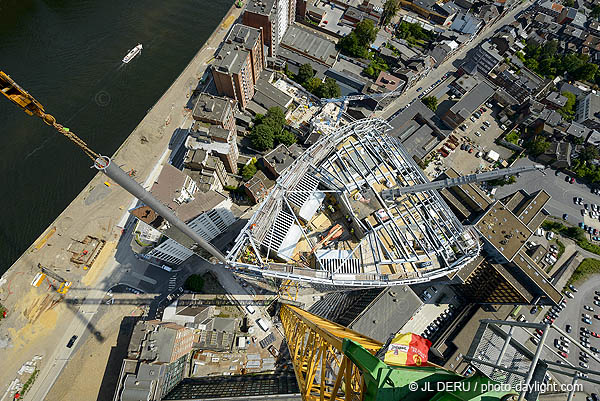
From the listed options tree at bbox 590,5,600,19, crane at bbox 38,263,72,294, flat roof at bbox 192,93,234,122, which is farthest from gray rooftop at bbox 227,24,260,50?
tree at bbox 590,5,600,19

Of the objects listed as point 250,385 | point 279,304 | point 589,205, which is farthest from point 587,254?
point 250,385

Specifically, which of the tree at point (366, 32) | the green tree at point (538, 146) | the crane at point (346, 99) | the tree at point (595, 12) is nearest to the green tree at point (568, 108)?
the green tree at point (538, 146)

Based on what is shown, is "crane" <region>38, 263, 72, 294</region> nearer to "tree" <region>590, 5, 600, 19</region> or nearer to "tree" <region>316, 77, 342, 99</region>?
"tree" <region>316, 77, 342, 99</region>

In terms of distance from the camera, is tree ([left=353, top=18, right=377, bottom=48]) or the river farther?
tree ([left=353, top=18, right=377, bottom=48])

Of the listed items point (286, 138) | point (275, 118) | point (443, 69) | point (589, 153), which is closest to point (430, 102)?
point (443, 69)

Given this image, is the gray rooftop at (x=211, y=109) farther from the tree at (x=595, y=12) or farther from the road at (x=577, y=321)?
the tree at (x=595, y=12)

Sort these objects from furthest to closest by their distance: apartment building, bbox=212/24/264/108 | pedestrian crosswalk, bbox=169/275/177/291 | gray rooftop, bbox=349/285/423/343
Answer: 1. apartment building, bbox=212/24/264/108
2. pedestrian crosswalk, bbox=169/275/177/291
3. gray rooftop, bbox=349/285/423/343
